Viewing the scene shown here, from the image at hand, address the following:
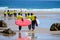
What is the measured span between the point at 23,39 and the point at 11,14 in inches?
1362

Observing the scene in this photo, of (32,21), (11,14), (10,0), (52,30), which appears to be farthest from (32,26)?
(10,0)

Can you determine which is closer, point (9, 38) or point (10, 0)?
point (9, 38)

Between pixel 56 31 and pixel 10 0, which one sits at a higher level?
pixel 10 0

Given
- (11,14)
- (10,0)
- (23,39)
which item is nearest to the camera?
(23,39)

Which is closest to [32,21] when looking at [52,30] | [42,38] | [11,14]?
[52,30]

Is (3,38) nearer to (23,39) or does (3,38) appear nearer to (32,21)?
(23,39)

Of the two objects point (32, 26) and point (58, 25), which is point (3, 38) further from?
point (58, 25)

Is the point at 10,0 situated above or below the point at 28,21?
above

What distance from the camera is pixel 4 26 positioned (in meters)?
28.4

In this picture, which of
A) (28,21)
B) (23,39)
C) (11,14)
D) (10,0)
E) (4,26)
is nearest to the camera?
(23,39)

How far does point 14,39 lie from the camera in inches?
779

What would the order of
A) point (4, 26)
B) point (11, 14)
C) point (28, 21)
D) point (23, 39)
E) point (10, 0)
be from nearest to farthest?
point (23, 39) → point (28, 21) → point (4, 26) → point (11, 14) → point (10, 0)

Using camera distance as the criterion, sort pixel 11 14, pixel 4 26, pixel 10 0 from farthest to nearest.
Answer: pixel 10 0 → pixel 11 14 → pixel 4 26

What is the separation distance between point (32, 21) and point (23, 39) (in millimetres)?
5161
